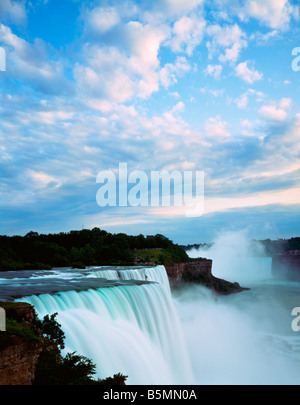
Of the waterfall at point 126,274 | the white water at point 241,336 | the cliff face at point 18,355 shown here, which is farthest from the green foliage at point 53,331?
the waterfall at point 126,274

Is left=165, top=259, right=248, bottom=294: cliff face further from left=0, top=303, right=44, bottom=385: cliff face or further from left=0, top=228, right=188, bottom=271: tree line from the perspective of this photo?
left=0, top=303, right=44, bottom=385: cliff face

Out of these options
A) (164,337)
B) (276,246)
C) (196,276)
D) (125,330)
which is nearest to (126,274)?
(164,337)

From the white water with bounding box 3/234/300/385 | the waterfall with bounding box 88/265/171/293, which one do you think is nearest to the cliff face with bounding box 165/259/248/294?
the white water with bounding box 3/234/300/385

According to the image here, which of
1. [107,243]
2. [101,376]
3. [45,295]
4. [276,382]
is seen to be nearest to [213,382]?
[276,382]

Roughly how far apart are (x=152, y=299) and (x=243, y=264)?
126 m

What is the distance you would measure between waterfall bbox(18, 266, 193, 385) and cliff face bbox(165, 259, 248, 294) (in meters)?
37.5

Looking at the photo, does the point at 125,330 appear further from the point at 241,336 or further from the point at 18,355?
the point at 241,336

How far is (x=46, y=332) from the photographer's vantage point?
1285 centimetres

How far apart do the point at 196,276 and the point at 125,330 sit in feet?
180

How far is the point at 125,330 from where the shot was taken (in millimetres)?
17719

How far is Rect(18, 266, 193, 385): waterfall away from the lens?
14609 mm

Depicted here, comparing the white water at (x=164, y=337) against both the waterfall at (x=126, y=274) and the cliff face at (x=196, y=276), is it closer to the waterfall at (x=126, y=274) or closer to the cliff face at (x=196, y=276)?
the waterfall at (x=126, y=274)

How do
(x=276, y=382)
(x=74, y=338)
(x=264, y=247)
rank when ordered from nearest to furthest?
(x=74, y=338) < (x=276, y=382) < (x=264, y=247)
